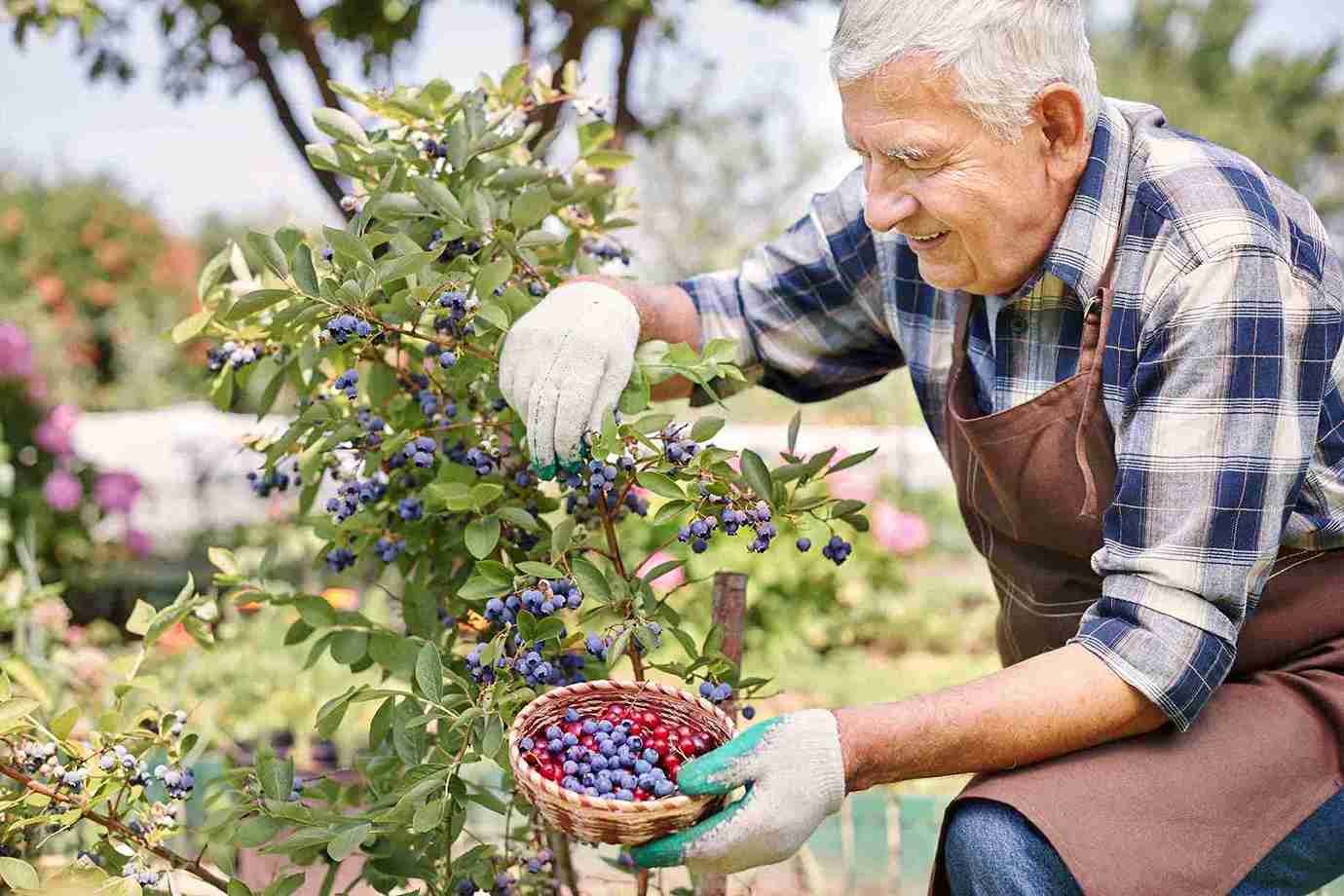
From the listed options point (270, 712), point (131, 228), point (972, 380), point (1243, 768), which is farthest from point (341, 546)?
point (131, 228)

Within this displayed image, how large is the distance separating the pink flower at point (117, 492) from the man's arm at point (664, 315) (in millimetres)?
3586

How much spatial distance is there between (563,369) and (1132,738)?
0.73 m

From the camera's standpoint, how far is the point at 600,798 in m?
1.17

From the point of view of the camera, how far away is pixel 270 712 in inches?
140

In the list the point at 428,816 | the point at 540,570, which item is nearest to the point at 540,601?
the point at 540,570

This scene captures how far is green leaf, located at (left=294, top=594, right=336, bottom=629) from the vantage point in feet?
5.29

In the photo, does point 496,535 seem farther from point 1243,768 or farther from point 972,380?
point 1243,768

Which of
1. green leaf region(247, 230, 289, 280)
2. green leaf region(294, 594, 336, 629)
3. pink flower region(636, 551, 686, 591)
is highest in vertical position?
green leaf region(247, 230, 289, 280)

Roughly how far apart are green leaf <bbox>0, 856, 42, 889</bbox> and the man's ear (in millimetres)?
1343

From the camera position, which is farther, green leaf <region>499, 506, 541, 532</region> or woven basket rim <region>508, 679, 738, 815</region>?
green leaf <region>499, 506, 541, 532</region>

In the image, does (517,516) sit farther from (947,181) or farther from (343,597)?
(343,597)

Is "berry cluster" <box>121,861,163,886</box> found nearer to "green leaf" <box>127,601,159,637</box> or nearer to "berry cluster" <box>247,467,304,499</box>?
"green leaf" <box>127,601,159,637</box>

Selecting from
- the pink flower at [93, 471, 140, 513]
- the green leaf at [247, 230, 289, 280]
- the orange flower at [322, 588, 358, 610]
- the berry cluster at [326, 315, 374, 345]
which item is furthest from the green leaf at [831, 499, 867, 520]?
the pink flower at [93, 471, 140, 513]

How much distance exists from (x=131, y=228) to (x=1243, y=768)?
38.5 ft
